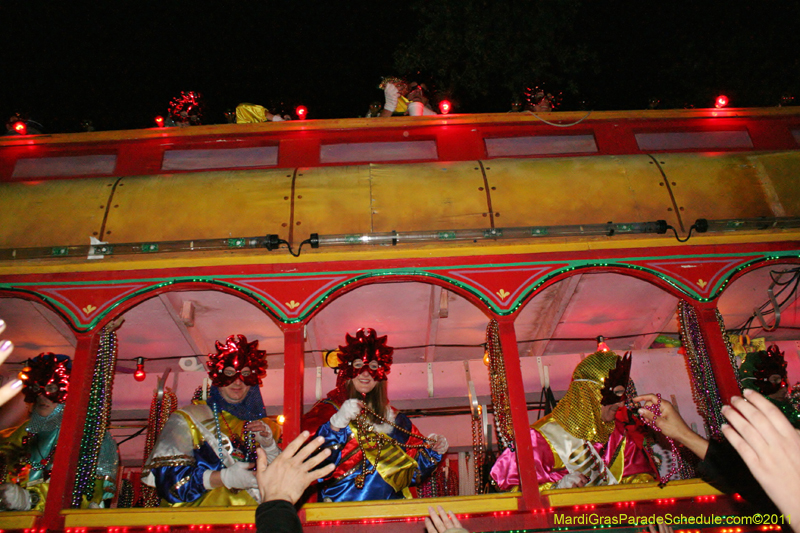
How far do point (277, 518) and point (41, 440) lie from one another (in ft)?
18.0

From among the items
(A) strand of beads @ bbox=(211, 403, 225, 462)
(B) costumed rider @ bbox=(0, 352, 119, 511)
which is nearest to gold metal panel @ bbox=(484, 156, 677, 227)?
(A) strand of beads @ bbox=(211, 403, 225, 462)

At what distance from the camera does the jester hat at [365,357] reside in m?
5.92

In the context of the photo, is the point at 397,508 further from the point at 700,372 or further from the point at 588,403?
the point at 700,372

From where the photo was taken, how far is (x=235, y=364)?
6.02 metres

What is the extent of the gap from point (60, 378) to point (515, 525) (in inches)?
211

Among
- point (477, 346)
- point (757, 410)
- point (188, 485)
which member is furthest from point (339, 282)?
point (757, 410)

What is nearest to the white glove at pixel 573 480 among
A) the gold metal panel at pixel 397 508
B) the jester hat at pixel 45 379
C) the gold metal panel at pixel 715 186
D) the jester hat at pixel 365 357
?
the gold metal panel at pixel 397 508

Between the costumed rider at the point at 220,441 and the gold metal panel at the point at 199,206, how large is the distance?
57.2 inches

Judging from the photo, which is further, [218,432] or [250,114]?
[250,114]

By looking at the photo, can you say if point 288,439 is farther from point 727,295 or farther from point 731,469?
point 727,295

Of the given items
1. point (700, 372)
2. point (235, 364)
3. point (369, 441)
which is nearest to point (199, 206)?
point (235, 364)

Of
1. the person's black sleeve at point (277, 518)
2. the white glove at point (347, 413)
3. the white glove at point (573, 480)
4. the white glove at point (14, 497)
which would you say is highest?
the white glove at point (347, 413)

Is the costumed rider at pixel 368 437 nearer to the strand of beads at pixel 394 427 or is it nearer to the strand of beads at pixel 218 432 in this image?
the strand of beads at pixel 394 427

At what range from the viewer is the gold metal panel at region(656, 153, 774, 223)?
18.8 ft
